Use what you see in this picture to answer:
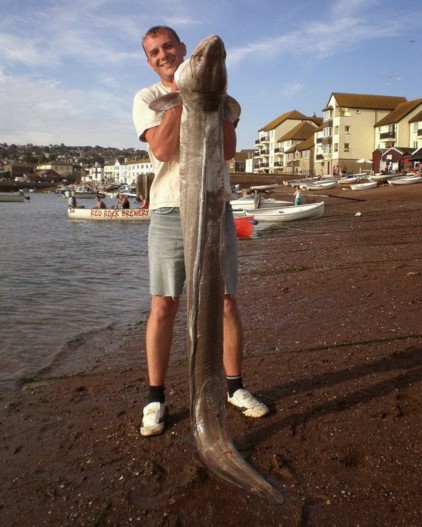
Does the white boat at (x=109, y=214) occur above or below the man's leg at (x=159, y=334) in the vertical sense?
below

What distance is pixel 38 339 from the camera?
6926 millimetres

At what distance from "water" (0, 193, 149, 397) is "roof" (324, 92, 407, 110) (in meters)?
76.4

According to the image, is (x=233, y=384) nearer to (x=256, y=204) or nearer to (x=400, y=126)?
(x=256, y=204)

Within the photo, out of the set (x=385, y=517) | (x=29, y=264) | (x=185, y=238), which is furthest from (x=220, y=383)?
(x=29, y=264)

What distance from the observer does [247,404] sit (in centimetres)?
377

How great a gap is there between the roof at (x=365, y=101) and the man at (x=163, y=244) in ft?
294

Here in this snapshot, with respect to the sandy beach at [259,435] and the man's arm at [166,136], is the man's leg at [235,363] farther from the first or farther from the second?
the man's arm at [166,136]

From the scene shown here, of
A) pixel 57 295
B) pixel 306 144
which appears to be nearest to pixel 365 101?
pixel 306 144

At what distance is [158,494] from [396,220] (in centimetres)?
2056

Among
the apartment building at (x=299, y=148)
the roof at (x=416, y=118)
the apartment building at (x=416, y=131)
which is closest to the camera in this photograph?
the roof at (x=416, y=118)

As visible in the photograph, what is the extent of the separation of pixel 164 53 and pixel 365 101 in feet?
307

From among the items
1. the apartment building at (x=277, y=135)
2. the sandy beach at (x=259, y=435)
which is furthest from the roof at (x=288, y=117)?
the sandy beach at (x=259, y=435)

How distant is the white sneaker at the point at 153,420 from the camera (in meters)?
3.53

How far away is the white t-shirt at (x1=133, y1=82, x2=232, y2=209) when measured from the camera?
3242 mm
